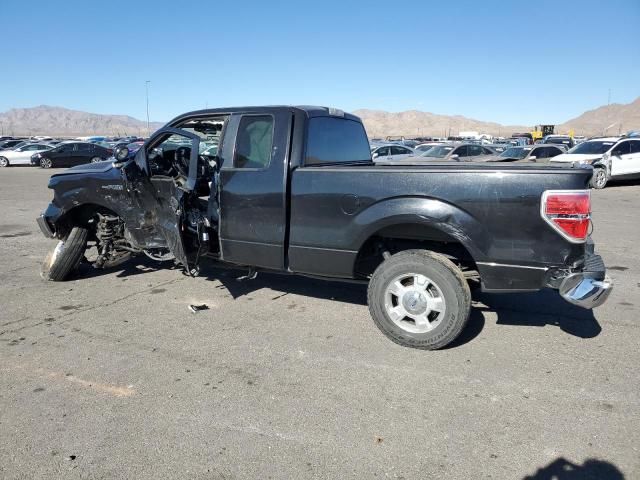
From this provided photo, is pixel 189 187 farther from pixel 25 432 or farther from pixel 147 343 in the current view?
pixel 25 432

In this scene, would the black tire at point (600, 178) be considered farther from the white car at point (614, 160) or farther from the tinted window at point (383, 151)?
the tinted window at point (383, 151)

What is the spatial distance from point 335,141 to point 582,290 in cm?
271

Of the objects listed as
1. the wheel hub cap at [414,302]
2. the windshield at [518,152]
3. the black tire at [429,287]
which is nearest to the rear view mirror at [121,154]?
the black tire at [429,287]

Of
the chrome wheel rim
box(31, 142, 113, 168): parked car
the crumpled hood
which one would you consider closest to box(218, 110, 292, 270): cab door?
the chrome wheel rim

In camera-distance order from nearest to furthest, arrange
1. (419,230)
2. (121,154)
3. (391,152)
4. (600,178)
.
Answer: (419,230) → (121,154) → (600,178) → (391,152)

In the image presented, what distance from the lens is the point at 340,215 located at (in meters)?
4.25

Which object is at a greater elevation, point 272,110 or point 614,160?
point 272,110

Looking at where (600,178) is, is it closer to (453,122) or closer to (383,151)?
(383,151)

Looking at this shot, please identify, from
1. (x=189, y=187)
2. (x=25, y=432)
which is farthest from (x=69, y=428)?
(x=189, y=187)

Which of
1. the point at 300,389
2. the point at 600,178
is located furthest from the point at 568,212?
the point at 600,178

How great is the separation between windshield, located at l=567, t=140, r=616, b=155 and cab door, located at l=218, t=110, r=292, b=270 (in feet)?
55.3

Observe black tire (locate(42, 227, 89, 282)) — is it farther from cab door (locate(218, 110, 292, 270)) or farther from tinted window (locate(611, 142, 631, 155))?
tinted window (locate(611, 142, 631, 155))

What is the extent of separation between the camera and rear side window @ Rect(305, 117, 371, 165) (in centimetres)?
473

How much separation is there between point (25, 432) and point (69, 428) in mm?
245
